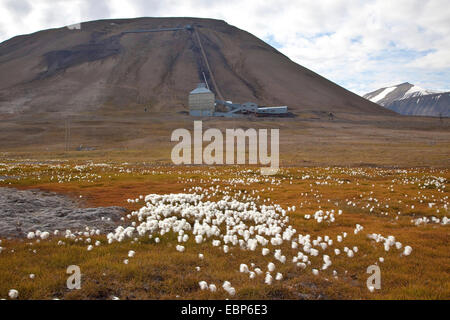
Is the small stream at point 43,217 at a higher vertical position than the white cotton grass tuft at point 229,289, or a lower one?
higher

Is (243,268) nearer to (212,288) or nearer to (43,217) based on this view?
(212,288)

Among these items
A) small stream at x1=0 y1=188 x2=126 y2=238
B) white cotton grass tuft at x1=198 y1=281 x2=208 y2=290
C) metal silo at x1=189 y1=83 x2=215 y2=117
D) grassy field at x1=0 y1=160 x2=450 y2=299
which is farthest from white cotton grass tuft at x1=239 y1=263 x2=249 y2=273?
metal silo at x1=189 y1=83 x2=215 y2=117

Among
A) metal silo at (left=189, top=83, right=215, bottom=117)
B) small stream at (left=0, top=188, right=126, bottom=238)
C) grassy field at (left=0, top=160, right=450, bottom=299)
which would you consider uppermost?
metal silo at (left=189, top=83, right=215, bottom=117)

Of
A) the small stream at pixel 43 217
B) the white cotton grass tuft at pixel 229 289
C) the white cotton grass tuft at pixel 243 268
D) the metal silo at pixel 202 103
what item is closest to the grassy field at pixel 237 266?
the white cotton grass tuft at pixel 229 289

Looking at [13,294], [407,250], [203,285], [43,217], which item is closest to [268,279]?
[203,285]

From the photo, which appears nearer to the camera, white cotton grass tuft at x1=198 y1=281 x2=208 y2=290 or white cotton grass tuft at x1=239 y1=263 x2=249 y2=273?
white cotton grass tuft at x1=198 y1=281 x2=208 y2=290

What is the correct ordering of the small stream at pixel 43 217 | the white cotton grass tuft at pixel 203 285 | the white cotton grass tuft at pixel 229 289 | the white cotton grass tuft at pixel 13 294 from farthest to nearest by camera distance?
the small stream at pixel 43 217, the white cotton grass tuft at pixel 203 285, the white cotton grass tuft at pixel 229 289, the white cotton grass tuft at pixel 13 294

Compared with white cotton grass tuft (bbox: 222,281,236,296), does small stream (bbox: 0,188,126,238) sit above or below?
above

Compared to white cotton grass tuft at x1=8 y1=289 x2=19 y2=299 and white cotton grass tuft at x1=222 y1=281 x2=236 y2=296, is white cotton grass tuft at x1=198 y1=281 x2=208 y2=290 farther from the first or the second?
white cotton grass tuft at x1=8 y1=289 x2=19 y2=299

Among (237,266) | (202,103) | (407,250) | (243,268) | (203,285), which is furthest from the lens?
(202,103)

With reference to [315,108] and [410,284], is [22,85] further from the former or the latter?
[410,284]

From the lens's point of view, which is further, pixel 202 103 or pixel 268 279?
pixel 202 103

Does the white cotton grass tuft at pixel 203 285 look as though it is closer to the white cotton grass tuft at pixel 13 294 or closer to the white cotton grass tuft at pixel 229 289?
the white cotton grass tuft at pixel 229 289
